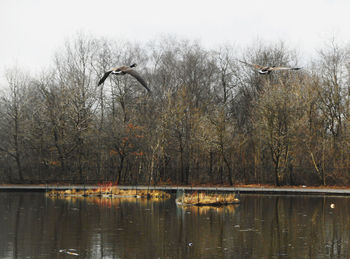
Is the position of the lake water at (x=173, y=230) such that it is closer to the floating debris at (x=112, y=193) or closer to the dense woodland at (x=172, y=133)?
the floating debris at (x=112, y=193)

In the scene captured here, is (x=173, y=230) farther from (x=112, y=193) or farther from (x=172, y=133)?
(x=172, y=133)

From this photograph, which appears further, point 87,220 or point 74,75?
point 74,75

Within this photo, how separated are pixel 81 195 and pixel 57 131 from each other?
14727 millimetres

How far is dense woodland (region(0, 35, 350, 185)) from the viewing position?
140ft

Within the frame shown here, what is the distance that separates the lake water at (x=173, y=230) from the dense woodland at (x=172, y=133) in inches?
587

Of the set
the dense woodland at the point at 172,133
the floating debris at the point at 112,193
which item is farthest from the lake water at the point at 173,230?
the dense woodland at the point at 172,133

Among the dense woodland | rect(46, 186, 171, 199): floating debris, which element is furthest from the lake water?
the dense woodland

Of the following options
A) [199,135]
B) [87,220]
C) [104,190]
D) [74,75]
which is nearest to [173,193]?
[104,190]

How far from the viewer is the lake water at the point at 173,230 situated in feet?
45.9

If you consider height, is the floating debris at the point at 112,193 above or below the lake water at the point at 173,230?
above

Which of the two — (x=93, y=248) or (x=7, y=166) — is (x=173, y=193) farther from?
(x=93, y=248)

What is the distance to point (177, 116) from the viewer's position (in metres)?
45.4

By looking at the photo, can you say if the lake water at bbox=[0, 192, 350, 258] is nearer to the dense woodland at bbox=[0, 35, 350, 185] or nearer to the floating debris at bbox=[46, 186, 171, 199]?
the floating debris at bbox=[46, 186, 171, 199]

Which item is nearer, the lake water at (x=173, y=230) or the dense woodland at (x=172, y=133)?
the lake water at (x=173, y=230)
